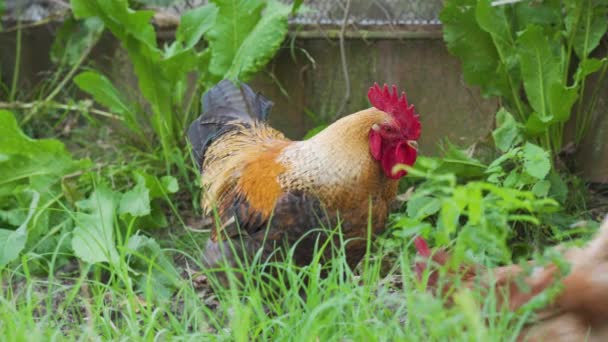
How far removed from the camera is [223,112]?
3.86 m

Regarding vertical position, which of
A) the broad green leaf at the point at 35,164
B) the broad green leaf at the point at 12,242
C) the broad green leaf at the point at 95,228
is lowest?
the broad green leaf at the point at 12,242

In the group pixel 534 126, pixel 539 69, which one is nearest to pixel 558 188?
pixel 534 126

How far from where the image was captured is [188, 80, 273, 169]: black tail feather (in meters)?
3.82

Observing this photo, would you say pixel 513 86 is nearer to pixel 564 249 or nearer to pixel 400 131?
pixel 400 131

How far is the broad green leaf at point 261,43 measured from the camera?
14.4ft

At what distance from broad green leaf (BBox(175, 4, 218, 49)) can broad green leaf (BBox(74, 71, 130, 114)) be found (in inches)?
16.9

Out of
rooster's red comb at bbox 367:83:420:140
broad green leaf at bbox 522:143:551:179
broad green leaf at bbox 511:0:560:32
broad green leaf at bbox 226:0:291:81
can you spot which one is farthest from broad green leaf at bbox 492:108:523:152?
broad green leaf at bbox 226:0:291:81

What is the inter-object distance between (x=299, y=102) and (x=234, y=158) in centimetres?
149

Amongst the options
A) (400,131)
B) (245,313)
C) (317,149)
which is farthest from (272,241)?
(245,313)

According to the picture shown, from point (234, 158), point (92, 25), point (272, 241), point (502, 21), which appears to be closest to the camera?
point (272, 241)

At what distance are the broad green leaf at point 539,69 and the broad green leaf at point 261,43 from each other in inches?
48.6

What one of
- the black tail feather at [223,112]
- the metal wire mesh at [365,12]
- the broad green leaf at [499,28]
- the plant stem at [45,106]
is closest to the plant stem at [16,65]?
the plant stem at [45,106]

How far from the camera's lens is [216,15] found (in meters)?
4.41

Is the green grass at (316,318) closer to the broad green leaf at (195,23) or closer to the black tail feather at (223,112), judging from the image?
the black tail feather at (223,112)
